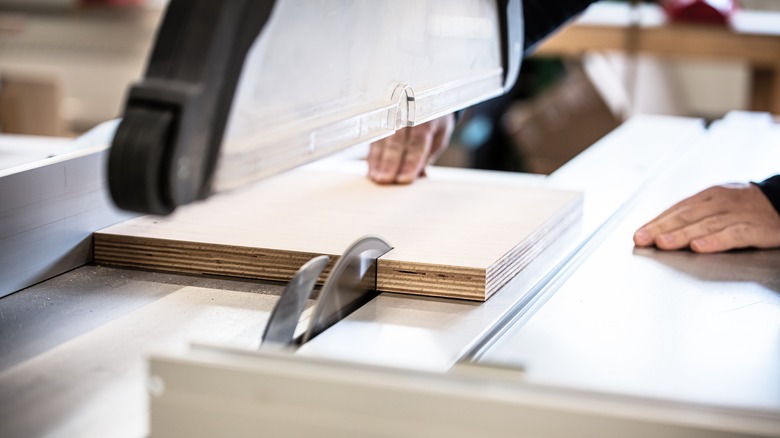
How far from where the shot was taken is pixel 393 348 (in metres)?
1.01

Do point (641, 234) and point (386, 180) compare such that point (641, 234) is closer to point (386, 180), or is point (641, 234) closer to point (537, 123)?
point (386, 180)

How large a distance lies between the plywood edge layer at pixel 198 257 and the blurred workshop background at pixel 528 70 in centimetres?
178

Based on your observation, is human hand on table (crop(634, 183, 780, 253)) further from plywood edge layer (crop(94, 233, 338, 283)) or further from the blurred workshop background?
the blurred workshop background

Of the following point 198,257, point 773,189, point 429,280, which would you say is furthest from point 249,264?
point 773,189

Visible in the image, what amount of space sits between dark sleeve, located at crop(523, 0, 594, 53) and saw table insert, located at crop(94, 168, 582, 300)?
1.18 feet

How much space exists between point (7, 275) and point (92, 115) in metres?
3.10

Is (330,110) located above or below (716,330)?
above

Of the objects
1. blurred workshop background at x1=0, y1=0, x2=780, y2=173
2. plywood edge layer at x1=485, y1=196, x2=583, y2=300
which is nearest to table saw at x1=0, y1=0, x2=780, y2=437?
plywood edge layer at x1=485, y1=196, x2=583, y2=300

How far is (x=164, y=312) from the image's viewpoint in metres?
1.12

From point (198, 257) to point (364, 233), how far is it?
226mm

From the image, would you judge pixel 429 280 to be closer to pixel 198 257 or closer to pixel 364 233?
pixel 364 233

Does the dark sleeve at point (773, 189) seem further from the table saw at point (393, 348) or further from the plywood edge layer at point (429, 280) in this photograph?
the plywood edge layer at point (429, 280)

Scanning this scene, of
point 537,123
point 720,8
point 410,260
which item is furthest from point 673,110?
point 410,260

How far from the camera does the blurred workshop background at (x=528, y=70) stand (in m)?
3.61
